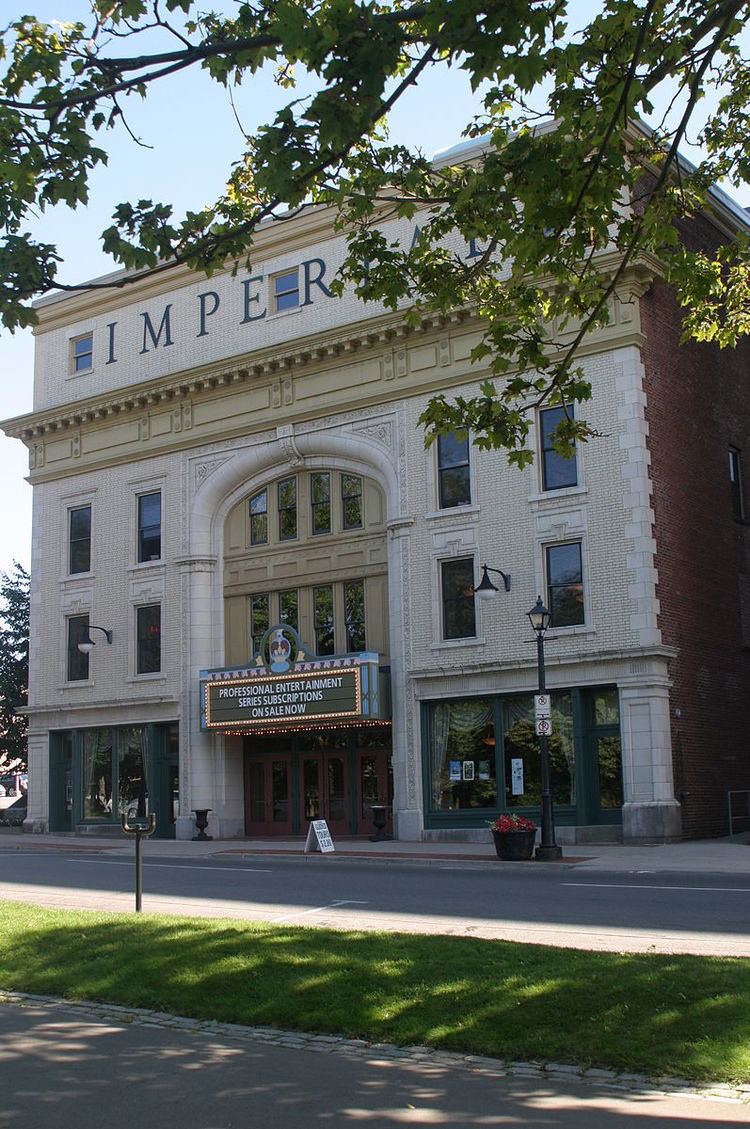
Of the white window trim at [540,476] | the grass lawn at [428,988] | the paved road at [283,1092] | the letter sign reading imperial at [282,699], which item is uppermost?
the white window trim at [540,476]

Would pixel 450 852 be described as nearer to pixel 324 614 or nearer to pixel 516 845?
pixel 516 845

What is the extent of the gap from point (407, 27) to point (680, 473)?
21.3 metres

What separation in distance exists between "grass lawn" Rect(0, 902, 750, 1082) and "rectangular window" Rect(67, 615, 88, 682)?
2661cm

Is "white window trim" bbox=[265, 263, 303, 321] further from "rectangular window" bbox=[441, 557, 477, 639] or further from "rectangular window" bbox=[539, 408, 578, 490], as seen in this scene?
"rectangular window" bbox=[441, 557, 477, 639]

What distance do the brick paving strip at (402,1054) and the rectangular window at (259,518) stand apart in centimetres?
2598

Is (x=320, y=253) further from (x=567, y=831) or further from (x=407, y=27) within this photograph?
(x=407, y=27)

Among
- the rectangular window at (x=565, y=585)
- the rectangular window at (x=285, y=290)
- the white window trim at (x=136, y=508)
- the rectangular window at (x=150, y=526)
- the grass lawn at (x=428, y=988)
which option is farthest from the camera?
the rectangular window at (x=150, y=526)

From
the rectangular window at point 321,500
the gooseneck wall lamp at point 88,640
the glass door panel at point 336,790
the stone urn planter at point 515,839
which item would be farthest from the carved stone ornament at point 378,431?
the stone urn planter at point 515,839

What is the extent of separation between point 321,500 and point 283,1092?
27.6 metres

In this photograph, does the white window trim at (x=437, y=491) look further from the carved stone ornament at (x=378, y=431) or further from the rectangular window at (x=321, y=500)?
the rectangular window at (x=321, y=500)

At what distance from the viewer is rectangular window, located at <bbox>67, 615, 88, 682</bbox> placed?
3756 centimetres

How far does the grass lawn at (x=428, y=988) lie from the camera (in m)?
7.08

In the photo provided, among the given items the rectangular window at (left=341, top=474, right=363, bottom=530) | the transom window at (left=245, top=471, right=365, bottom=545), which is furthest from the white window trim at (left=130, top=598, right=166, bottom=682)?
the rectangular window at (left=341, top=474, right=363, bottom=530)

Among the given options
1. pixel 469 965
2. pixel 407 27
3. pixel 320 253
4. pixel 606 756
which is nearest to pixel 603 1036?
pixel 469 965
